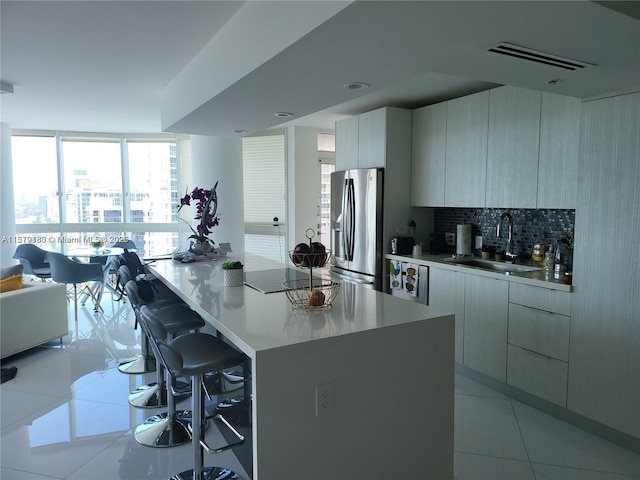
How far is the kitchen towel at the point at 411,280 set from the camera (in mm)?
4340

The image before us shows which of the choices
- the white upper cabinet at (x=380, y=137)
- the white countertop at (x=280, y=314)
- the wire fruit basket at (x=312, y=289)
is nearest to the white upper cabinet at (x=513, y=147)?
the white upper cabinet at (x=380, y=137)

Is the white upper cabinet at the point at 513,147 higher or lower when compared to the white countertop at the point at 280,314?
higher

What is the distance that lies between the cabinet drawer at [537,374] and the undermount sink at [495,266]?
74 centimetres

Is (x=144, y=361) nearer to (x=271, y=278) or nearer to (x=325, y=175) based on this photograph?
(x=271, y=278)

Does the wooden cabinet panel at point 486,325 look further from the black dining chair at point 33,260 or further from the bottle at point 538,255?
the black dining chair at point 33,260

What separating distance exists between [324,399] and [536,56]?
188 cm

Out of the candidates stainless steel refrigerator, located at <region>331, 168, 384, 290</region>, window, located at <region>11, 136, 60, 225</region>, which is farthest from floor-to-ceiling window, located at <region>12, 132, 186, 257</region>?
stainless steel refrigerator, located at <region>331, 168, 384, 290</region>

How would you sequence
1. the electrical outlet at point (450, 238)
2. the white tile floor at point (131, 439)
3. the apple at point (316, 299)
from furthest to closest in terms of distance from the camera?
the electrical outlet at point (450, 238)
the white tile floor at point (131, 439)
the apple at point (316, 299)

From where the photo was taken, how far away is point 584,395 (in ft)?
9.56

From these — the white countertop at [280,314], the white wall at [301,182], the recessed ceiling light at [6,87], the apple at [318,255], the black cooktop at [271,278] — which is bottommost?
the white countertop at [280,314]

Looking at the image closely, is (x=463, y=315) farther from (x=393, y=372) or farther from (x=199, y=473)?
(x=199, y=473)

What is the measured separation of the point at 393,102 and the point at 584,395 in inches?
132

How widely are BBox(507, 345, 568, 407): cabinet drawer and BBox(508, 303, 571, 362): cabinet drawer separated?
5 centimetres

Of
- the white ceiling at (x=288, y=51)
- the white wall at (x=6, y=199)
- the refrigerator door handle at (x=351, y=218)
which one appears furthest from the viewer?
the white wall at (x=6, y=199)
